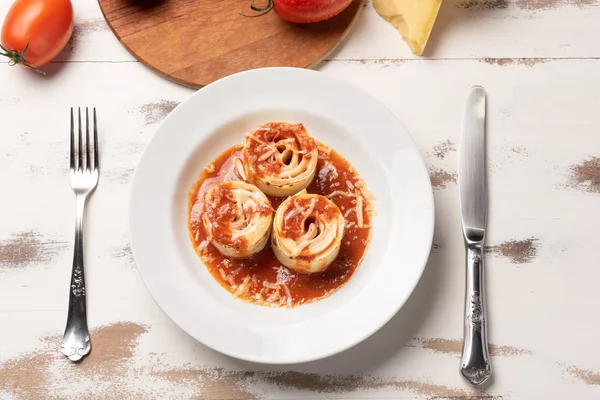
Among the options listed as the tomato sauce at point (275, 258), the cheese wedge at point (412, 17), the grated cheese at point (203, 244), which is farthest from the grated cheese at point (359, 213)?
the cheese wedge at point (412, 17)

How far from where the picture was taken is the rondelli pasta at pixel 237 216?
255 cm

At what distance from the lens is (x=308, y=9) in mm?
2824

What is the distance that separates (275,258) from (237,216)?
27cm

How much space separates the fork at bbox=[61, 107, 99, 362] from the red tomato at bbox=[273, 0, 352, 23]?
950mm

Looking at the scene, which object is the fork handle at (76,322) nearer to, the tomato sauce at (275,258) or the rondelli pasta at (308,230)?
the tomato sauce at (275,258)

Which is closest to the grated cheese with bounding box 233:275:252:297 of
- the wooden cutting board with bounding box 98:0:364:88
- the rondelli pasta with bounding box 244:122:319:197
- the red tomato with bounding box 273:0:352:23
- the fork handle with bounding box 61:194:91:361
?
the rondelli pasta with bounding box 244:122:319:197

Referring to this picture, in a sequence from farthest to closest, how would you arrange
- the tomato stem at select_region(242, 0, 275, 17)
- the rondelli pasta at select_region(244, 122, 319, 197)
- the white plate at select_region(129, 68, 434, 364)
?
the tomato stem at select_region(242, 0, 275, 17), the rondelli pasta at select_region(244, 122, 319, 197), the white plate at select_region(129, 68, 434, 364)

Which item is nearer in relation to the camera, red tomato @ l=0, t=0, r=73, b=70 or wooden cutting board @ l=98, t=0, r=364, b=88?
red tomato @ l=0, t=0, r=73, b=70

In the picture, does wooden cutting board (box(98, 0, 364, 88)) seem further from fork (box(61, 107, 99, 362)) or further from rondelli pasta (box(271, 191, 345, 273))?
rondelli pasta (box(271, 191, 345, 273))

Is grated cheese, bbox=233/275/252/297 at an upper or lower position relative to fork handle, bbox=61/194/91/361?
upper

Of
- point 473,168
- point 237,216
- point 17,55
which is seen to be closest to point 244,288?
point 237,216

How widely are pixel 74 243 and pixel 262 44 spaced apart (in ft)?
3.97

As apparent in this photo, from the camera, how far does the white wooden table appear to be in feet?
8.84

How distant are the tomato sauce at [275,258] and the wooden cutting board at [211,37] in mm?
422
